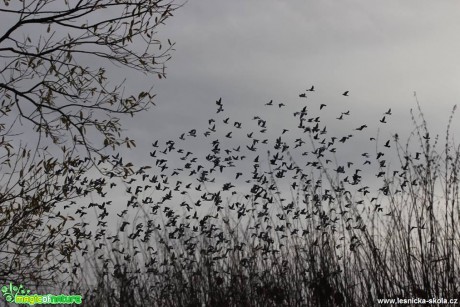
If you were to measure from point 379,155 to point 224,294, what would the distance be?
8.83 ft

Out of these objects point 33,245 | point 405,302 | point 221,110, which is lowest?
point 405,302

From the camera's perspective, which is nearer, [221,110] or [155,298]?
[155,298]

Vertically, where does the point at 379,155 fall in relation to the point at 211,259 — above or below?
above

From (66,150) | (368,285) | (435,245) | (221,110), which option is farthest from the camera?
(221,110)

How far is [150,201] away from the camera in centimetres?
960

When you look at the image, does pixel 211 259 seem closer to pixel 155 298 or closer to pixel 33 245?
pixel 155 298

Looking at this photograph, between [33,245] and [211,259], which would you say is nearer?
[33,245]

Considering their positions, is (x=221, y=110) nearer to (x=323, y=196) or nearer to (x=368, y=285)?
(x=323, y=196)

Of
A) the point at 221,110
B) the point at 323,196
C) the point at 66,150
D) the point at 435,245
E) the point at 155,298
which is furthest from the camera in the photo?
the point at 221,110

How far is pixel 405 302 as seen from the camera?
22.7 feet

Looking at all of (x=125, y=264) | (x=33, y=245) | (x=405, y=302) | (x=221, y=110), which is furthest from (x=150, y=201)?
(x=405, y=302)

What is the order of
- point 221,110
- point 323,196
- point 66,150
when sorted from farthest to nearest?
point 221,110 < point 323,196 < point 66,150

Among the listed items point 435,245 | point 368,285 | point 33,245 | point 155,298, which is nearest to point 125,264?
point 155,298

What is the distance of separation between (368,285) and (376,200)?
1199mm
